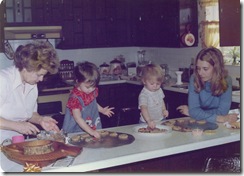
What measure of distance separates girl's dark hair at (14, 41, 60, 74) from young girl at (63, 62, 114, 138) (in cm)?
26

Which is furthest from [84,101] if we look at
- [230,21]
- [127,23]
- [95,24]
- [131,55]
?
[131,55]

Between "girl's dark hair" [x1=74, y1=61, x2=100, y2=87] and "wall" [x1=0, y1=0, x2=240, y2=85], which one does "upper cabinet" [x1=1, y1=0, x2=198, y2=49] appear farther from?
"girl's dark hair" [x1=74, y1=61, x2=100, y2=87]

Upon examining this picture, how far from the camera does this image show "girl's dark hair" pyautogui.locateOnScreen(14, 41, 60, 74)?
2090 mm

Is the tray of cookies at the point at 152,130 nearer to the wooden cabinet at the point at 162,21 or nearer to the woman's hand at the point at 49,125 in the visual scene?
the woman's hand at the point at 49,125

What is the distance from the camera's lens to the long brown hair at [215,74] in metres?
Answer: 2.49

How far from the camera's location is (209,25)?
411 centimetres

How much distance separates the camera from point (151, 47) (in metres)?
4.95

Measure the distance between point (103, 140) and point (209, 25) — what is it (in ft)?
8.06

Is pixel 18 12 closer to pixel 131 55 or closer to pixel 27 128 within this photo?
pixel 131 55

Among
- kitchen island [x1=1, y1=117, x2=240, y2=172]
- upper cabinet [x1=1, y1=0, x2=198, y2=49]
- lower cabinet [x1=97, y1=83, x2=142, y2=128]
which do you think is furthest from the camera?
lower cabinet [x1=97, y1=83, x2=142, y2=128]

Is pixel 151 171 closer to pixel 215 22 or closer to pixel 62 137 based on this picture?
pixel 62 137

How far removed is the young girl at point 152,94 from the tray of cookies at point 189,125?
0.30 m

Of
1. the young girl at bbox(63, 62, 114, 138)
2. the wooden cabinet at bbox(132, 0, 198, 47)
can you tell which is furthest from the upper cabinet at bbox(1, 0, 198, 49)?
the young girl at bbox(63, 62, 114, 138)

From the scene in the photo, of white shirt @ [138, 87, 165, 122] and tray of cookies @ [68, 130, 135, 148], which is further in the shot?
white shirt @ [138, 87, 165, 122]
